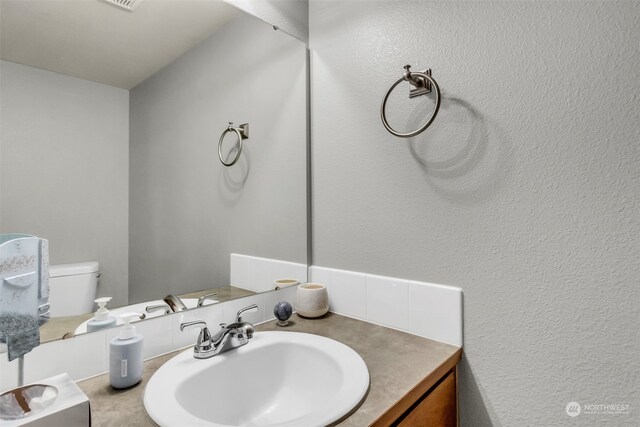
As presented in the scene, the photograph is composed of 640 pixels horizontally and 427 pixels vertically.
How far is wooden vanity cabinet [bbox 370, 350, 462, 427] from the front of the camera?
2.28 feet

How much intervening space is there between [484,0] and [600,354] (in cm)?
95

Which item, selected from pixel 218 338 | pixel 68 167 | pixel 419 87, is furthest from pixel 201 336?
pixel 419 87

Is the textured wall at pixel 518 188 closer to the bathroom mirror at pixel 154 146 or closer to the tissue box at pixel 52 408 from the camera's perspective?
the bathroom mirror at pixel 154 146

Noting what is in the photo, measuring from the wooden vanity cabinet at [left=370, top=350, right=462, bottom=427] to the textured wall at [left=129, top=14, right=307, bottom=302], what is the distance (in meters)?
0.67

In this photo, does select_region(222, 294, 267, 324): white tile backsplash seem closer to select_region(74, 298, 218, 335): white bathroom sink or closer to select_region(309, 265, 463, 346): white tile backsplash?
select_region(74, 298, 218, 335): white bathroom sink

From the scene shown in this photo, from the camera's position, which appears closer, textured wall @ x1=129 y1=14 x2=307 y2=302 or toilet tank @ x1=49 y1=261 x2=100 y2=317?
toilet tank @ x1=49 y1=261 x2=100 y2=317

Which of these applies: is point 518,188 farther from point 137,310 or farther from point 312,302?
point 137,310

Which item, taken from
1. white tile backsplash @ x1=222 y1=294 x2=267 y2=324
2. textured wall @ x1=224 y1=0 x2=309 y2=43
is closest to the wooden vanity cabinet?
white tile backsplash @ x1=222 y1=294 x2=267 y2=324

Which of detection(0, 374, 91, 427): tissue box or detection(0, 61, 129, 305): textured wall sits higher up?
detection(0, 61, 129, 305): textured wall

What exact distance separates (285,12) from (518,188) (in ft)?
3.58

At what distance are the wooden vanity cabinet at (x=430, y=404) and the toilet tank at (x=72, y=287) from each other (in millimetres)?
741

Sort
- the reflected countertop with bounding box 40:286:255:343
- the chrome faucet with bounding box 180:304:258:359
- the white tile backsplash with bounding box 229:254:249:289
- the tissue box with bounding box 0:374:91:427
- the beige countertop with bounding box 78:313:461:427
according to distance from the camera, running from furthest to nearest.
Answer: the white tile backsplash with bounding box 229:254:249:289, the chrome faucet with bounding box 180:304:258:359, the reflected countertop with bounding box 40:286:255:343, the beige countertop with bounding box 78:313:461:427, the tissue box with bounding box 0:374:91:427

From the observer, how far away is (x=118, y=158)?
2.95 ft

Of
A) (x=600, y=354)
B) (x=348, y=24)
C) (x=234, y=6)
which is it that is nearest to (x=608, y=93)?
(x=600, y=354)
